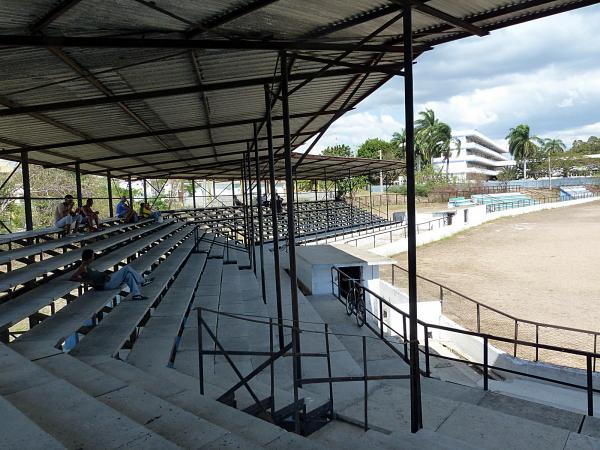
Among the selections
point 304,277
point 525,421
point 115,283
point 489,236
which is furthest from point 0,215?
point 489,236

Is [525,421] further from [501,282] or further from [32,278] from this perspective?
[501,282]

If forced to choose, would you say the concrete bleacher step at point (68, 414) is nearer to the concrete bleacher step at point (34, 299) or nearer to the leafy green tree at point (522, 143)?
the concrete bleacher step at point (34, 299)

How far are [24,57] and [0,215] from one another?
88.8ft

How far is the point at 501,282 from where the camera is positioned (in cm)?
1891

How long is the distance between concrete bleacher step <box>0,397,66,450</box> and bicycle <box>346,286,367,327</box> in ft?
24.0

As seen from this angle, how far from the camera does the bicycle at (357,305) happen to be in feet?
32.3

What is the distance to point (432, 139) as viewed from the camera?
80.6 meters

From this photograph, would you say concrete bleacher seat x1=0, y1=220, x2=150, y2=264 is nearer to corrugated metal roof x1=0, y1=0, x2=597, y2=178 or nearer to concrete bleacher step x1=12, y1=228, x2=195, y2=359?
concrete bleacher step x1=12, y1=228, x2=195, y2=359

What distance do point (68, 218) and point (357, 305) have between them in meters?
6.95

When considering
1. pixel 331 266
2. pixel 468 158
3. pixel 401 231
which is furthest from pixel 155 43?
pixel 468 158

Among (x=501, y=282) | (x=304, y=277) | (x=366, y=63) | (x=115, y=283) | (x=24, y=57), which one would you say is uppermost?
(x=366, y=63)

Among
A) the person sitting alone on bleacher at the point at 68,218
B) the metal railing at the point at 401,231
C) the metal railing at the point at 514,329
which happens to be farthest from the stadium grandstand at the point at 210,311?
the metal railing at the point at 401,231

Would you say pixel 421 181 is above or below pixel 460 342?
above

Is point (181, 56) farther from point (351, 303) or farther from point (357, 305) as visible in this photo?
point (351, 303)
